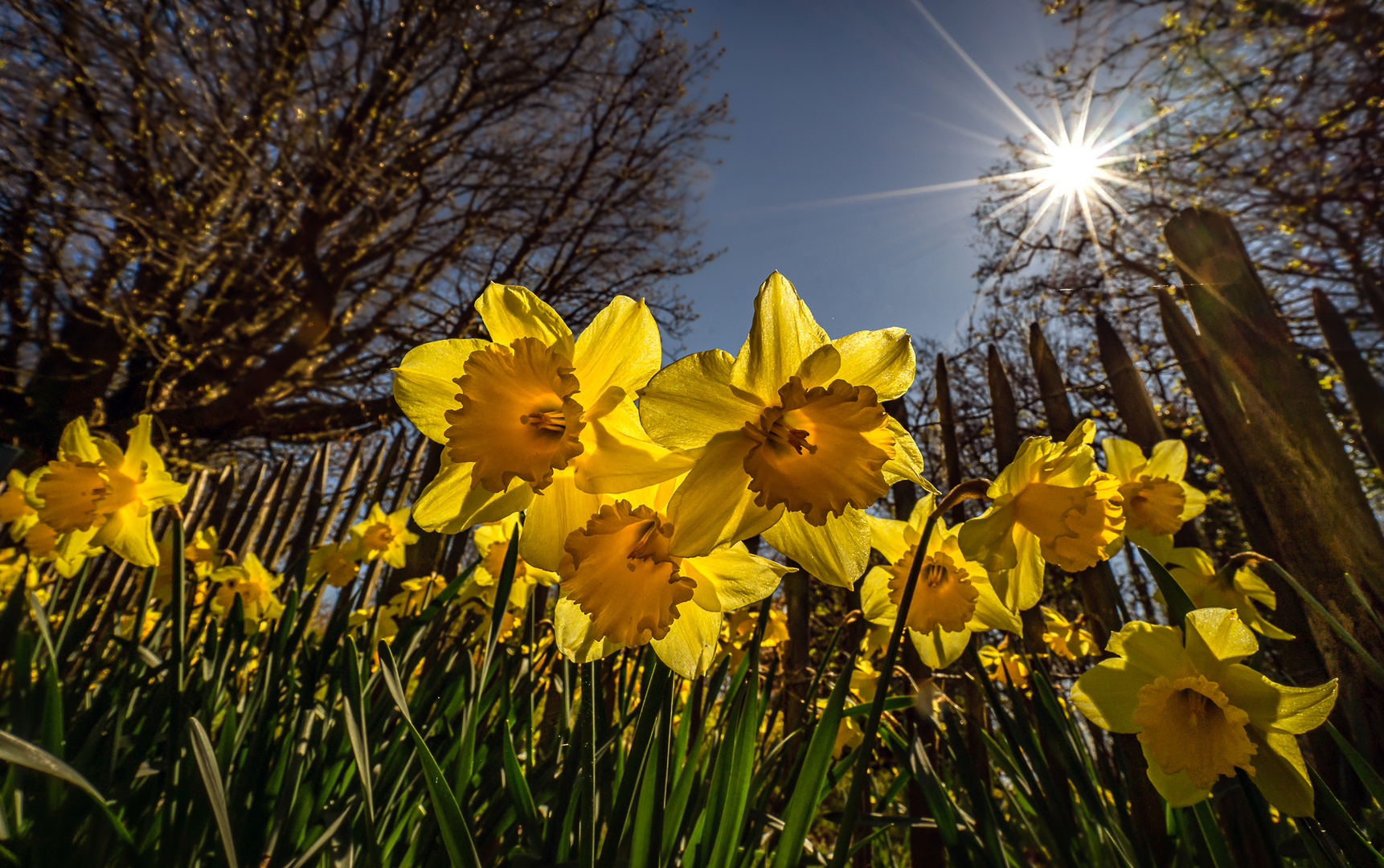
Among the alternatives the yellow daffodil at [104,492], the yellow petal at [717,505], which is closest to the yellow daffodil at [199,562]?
the yellow daffodil at [104,492]

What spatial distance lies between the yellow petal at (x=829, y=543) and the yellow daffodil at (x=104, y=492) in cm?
147

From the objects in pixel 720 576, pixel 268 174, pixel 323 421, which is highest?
pixel 268 174

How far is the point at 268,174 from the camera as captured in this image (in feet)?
18.1

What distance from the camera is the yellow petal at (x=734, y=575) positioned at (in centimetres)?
86

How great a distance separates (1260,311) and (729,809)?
6.69 ft

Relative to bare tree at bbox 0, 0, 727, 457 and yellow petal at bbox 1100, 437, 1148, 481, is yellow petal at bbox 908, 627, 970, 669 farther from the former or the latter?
bare tree at bbox 0, 0, 727, 457

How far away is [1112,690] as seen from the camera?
108 centimetres

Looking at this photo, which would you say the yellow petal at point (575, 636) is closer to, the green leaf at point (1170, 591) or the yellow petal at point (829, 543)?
the yellow petal at point (829, 543)

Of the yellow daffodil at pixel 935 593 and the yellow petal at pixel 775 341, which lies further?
the yellow daffodil at pixel 935 593

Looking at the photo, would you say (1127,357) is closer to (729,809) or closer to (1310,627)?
(1310,627)

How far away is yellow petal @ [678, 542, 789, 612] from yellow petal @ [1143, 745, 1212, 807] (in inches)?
27.0

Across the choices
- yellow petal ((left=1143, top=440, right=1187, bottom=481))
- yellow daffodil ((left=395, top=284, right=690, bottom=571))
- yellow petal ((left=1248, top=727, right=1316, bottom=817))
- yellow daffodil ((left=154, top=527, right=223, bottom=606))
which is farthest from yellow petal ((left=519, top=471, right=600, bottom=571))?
yellow daffodil ((left=154, top=527, right=223, bottom=606))

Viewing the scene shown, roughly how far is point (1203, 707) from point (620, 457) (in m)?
1.06

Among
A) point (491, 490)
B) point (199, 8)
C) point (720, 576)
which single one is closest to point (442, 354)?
point (491, 490)
